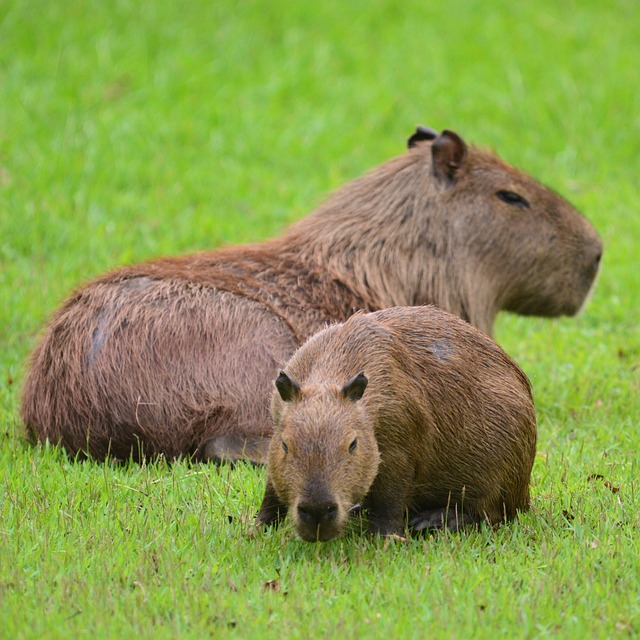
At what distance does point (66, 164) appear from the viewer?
401 inches

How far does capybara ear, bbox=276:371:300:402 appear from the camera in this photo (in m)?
4.00

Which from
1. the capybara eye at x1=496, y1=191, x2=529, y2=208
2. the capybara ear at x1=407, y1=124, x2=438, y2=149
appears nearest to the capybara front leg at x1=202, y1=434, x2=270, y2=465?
the capybara eye at x1=496, y1=191, x2=529, y2=208

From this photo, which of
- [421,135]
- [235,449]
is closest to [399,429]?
[235,449]

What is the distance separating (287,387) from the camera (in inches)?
159

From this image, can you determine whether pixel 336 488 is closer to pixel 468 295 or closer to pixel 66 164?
pixel 468 295

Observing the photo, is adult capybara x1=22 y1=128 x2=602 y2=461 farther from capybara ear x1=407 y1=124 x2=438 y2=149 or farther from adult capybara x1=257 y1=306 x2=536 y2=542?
adult capybara x1=257 y1=306 x2=536 y2=542

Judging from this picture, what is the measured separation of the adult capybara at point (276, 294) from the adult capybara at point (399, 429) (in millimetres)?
1058

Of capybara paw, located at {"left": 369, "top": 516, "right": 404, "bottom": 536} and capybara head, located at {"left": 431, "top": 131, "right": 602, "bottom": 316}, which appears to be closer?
capybara paw, located at {"left": 369, "top": 516, "right": 404, "bottom": 536}

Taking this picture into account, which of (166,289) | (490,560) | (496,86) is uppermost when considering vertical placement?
(496,86)

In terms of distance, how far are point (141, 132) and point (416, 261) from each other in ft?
17.5

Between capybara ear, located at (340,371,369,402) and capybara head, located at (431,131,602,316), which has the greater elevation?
capybara head, located at (431,131,602,316)

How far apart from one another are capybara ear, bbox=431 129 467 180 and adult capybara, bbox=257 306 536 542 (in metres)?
1.86

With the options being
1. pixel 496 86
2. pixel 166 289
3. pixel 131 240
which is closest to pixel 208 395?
pixel 166 289

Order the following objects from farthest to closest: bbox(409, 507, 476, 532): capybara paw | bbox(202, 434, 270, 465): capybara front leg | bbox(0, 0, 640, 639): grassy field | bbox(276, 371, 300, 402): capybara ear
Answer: bbox(202, 434, 270, 465): capybara front leg, bbox(409, 507, 476, 532): capybara paw, bbox(276, 371, 300, 402): capybara ear, bbox(0, 0, 640, 639): grassy field
